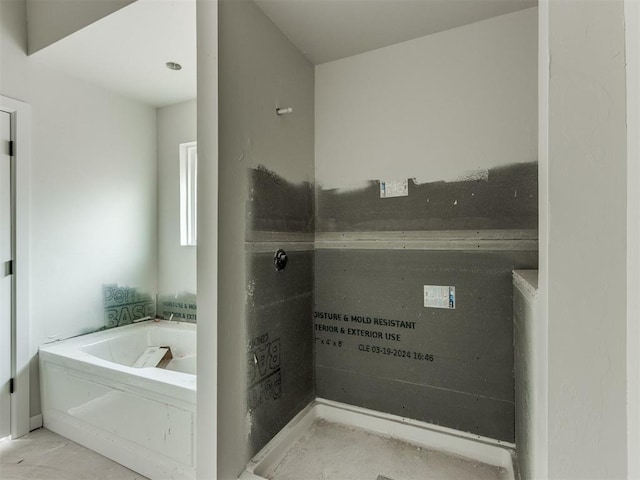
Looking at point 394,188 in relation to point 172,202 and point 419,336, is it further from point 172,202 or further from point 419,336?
point 172,202

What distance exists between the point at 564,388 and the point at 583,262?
312mm

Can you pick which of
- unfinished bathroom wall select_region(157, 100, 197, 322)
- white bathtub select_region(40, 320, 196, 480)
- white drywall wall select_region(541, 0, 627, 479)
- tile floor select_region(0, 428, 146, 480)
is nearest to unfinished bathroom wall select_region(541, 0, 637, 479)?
white drywall wall select_region(541, 0, 627, 479)

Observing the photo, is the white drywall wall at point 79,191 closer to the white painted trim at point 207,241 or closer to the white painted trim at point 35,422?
the white painted trim at point 35,422

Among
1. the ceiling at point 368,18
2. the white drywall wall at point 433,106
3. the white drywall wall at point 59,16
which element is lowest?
the white drywall wall at point 433,106

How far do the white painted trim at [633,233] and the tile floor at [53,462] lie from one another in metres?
2.19

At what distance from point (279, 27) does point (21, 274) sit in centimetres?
234

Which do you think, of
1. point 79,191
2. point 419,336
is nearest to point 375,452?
point 419,336

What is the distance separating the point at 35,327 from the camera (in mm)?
2254

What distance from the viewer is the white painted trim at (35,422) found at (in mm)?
2197

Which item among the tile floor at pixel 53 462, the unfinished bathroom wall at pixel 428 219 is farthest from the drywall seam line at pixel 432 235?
the tile floor at pixel 53 462

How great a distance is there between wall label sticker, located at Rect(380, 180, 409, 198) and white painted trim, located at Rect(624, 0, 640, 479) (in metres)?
1.24

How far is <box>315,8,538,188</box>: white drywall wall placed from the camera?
5.58 feet

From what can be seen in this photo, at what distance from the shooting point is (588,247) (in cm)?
77

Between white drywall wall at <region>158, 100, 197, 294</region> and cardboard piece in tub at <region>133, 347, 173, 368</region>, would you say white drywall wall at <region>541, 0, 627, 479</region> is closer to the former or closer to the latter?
cardboard piece in tub at <region>133, 347, 173, 368</region>
